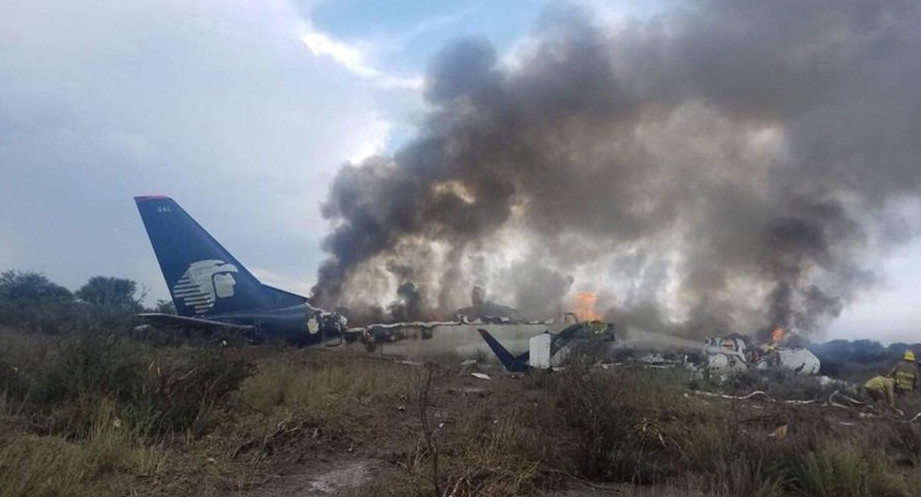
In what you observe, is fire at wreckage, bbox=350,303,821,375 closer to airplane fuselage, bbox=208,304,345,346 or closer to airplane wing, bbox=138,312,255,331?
airplane fuselage, bbox=208,304,345,346

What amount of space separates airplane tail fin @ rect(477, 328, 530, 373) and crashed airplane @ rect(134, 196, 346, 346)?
609 cm

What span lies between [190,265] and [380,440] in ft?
58.3

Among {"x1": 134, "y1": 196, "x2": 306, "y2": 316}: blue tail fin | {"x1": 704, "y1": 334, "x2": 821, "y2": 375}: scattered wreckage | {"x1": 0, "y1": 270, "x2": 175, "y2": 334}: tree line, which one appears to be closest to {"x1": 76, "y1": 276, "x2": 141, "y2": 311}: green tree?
{"x1": 0, "y1": 270, "x2": 175, "y2": 334}: tree line

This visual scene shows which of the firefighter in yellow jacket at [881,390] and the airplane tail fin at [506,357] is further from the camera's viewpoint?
the airplane tail fin at [506,357]

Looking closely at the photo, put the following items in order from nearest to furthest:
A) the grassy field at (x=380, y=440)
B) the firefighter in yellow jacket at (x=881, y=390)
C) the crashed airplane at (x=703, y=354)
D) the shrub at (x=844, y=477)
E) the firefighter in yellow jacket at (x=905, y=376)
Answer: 1. the grassy field at (x=380, y=440)
2. the shrub at (x=844, y=477)
3. the firefighter in yellow jacket at (x=881, y=390)
4. the firefighter in yellow jacket at (x=905, y=376)
5. the crashed airplane at (x=703, y=354)

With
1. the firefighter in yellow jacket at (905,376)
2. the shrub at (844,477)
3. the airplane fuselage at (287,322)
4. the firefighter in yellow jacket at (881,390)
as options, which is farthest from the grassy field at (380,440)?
the airplane fuselage at (287,322)

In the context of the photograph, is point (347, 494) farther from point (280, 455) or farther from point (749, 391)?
point (749, 391)

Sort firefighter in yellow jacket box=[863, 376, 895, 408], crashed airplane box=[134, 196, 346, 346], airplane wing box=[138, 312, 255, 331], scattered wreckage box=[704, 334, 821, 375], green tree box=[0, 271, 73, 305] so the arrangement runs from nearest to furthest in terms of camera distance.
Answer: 1. firefighter in yellow jacket box=[863, 376, 895, 408]
2. airplane wing box=[138, 312, 255, 331]
3. scattered wreckage box=[704, 334, 821, 375]
4. crashed airplane box=[134, 196, 346, 346]
5. green tree box=[0, 271, 73, 305]

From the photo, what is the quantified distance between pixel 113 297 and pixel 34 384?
144ft

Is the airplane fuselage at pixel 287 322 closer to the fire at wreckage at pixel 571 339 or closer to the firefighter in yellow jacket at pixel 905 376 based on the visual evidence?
the fire at wreckage at pixel 571 339

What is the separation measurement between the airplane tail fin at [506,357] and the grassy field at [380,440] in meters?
12.1

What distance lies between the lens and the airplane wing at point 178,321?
20.8 metres

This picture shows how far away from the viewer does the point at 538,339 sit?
22.5m

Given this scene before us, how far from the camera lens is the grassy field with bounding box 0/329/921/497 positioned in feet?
20.4
